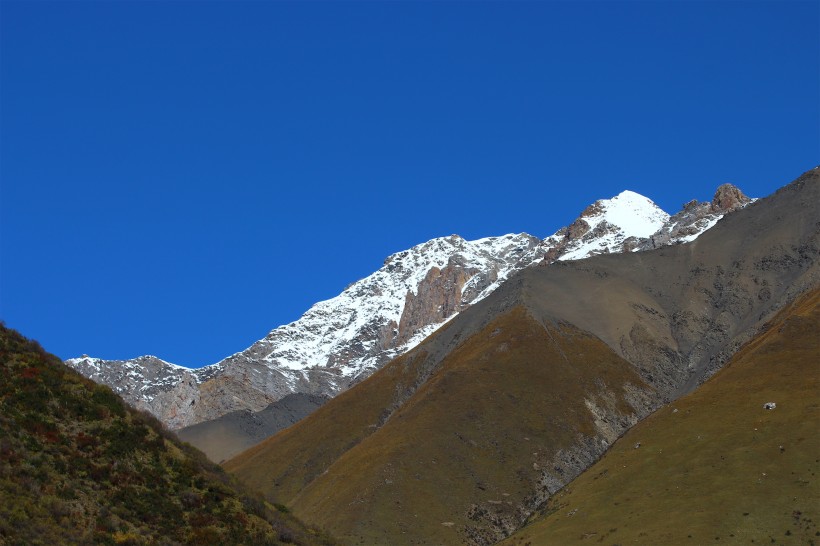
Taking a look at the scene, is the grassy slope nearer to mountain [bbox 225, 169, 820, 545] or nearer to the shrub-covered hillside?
mountain [bbox 225, 169, 820, 545]

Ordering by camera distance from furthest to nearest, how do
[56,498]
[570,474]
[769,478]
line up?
[570,474]
[769,478]
[56,498]

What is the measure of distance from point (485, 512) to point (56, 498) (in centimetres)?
10462

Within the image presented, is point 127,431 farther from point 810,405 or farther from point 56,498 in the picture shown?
point 810,405

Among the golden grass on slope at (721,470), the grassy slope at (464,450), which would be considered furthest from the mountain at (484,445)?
the golden grass on slope at (721,470)

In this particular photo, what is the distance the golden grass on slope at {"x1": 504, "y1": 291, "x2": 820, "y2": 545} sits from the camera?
96.2 m

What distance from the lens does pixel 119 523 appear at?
145 ft

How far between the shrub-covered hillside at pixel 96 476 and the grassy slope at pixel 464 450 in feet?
265

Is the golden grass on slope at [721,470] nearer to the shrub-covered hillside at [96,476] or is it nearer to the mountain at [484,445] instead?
the mountain at [484,445]

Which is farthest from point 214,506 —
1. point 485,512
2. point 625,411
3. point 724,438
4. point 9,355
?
point 625,411

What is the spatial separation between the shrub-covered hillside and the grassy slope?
80.7 metres

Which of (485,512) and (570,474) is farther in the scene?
(570,474)

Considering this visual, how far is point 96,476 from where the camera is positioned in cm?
4666

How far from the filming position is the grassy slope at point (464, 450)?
13788cm

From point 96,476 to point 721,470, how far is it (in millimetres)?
81695
